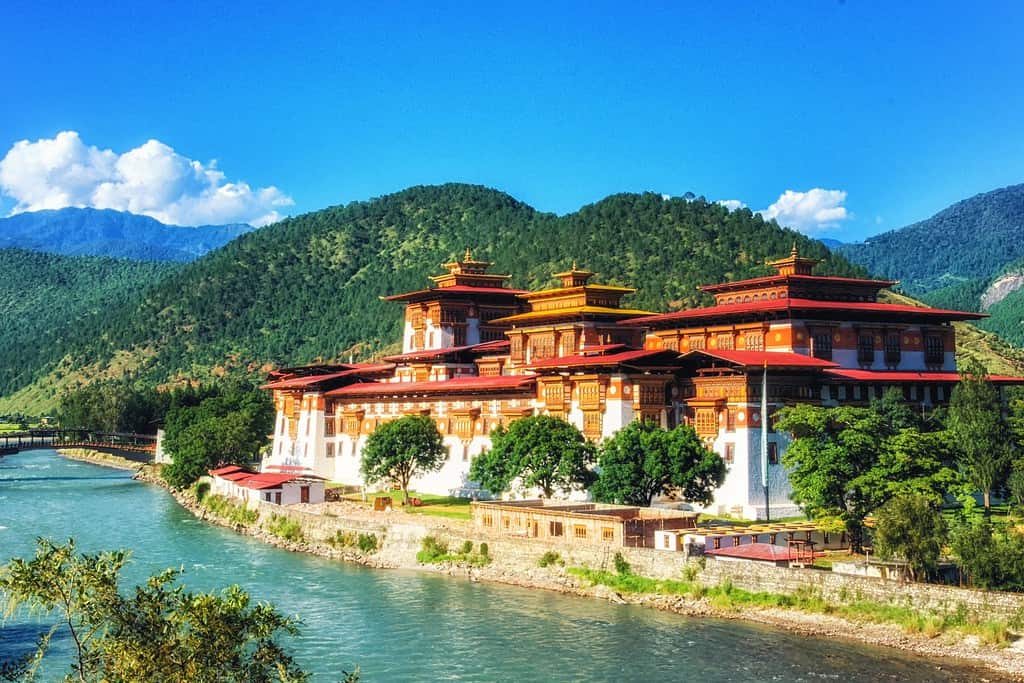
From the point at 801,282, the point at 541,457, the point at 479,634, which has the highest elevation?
the point at 801,282

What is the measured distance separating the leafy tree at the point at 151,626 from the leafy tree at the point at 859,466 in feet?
114

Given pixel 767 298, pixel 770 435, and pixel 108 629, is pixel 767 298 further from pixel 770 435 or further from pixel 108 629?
pixel 108 629

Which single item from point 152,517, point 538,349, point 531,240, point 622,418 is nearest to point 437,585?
point 622,418

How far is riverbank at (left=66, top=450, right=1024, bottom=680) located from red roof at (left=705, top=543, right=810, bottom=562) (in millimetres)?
1497

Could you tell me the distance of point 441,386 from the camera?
82.4 m

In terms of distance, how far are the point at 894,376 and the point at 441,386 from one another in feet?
96.8

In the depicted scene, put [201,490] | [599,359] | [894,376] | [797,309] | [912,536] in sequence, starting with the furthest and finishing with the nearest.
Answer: [201,490] < [797,309] < [894,376] < [599,359] < [912,536]

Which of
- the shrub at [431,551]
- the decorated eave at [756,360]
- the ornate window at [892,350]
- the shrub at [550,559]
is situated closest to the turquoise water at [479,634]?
the shrub at [431,551]

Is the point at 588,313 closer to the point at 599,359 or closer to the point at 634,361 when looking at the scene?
the point at 599,359

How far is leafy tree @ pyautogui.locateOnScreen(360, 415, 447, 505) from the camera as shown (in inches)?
3081

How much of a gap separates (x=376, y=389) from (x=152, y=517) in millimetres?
17803

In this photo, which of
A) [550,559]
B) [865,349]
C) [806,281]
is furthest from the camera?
[806,281]

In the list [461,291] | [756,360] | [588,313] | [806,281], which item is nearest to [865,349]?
[806,281]

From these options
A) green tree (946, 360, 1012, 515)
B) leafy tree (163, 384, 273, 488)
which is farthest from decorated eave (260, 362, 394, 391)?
green tree (946, 360, 1012, 515)
